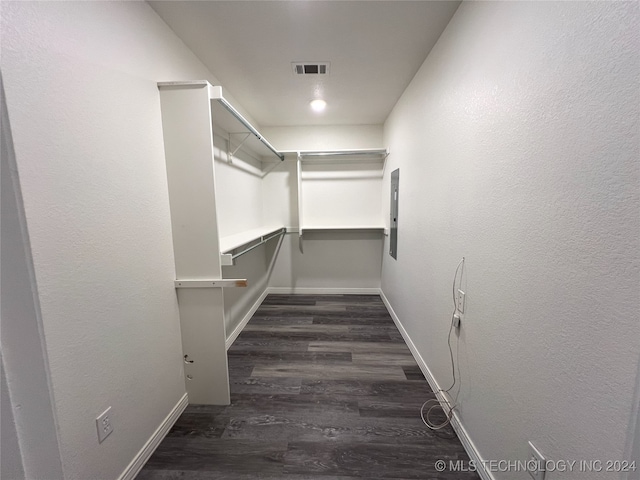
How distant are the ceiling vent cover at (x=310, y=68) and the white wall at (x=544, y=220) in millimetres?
860

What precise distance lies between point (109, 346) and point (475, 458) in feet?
6.10

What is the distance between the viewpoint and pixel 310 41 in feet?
5.22

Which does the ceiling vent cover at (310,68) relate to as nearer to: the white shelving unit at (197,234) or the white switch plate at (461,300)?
the white shelving unit at (197,234)

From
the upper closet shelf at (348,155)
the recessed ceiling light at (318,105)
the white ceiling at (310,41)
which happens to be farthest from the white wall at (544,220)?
the upper closet shelf at (348,155)

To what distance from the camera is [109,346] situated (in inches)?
41.3

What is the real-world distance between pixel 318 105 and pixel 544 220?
2408 millimetres

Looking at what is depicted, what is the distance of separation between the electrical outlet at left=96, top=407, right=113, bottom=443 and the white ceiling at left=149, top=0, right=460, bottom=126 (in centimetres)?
206

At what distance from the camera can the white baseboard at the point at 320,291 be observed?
→ 3623 mm

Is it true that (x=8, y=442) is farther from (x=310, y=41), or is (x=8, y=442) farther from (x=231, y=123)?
(x=310, y=41)

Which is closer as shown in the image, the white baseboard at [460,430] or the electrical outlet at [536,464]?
the electrical outlet at [536,464]

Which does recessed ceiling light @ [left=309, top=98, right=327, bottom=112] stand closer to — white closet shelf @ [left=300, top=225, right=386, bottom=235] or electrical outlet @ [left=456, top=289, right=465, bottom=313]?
white closet shelf @ [left=300, top=225, right=386, bottom=235]

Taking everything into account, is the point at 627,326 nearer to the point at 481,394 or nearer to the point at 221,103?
the point at 481,394

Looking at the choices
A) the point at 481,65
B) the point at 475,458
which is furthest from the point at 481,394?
the point at 481,65

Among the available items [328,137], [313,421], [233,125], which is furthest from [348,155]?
[313,421]
